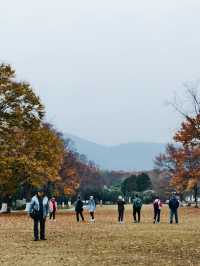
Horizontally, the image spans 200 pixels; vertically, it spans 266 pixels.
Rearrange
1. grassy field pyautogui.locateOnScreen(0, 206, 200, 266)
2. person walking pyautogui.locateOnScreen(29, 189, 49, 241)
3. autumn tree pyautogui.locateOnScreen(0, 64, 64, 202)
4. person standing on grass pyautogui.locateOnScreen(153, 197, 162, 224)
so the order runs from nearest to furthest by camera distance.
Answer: grassy field pyautogui.locateOnScreen(0, 206, 200, 266) < person walking pyautogui.locateOnScreen(29, 189, 49, 241) < person standing on grass pyautogui.locateOnScreen(153, 197, 162, 224) < autumn tree pyautogui.locateOnScreen(0, 64, 64, 202)

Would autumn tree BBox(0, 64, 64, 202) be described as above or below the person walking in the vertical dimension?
above

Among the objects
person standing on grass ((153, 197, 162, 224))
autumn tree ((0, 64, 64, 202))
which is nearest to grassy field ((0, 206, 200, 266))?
person standing on grass ((153, 197, 162, 224))

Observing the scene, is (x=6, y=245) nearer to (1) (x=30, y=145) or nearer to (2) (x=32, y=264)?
(2) (x=32, y=264)

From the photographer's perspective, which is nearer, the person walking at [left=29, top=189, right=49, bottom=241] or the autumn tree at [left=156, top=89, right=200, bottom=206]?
the person walking at [left=29, top=189, right=49, bottom=241]

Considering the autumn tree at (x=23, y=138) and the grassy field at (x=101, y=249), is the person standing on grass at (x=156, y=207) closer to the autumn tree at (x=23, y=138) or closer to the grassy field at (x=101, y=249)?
the grassy field at (x=101, y=249)

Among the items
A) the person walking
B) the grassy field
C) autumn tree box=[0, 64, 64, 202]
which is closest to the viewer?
the grassy field

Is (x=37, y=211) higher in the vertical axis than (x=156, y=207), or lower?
lower

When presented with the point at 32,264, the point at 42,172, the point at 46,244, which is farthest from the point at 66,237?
the point at 42,172

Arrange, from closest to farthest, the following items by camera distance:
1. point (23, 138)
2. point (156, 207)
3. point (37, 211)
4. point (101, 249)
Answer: point (101, 249) < point (37, 211) < point (156, 207) < point (23, 138)

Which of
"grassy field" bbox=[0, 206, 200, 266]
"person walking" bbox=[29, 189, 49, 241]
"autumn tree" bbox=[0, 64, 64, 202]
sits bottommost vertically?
"grassy field" bbox=[0, 206, 200, 266]

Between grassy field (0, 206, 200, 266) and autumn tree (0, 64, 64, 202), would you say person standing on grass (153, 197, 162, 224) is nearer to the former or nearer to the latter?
grassy field (0, 206, 200, 266)

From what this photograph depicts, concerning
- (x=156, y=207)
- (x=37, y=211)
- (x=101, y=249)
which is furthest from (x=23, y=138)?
(x=101, y=249)

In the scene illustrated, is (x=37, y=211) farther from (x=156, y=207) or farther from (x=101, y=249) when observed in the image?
(x=156, y=207)

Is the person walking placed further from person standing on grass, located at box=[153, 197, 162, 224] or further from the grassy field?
person standing on grass, located at box=[153, 197, 162, 224]
